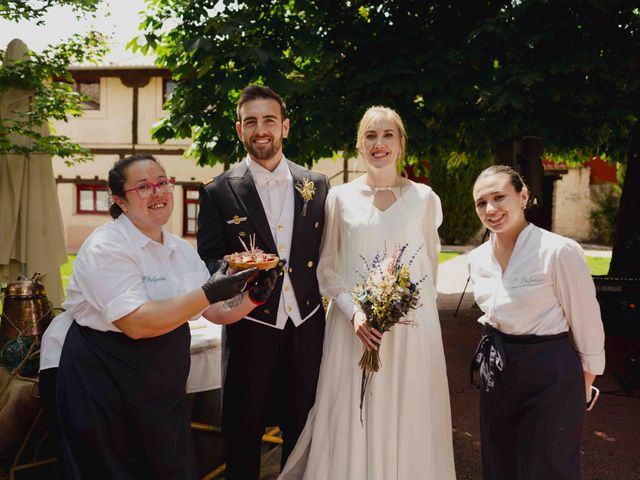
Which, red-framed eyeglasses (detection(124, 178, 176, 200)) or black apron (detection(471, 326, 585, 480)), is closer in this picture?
red-framed eyeglasses (detection(124, 178, 176, 200))

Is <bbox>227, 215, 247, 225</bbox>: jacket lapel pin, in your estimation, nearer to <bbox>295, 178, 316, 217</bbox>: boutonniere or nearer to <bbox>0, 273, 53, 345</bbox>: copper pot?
<bbox>295, 178, 316, 217</bbox>: boutonniere

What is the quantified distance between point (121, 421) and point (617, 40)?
234 inches

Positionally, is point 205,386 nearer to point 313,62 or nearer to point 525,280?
point 525,280

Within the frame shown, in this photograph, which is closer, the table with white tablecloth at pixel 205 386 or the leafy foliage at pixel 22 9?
the table with white tablecloth at pixel 205 386

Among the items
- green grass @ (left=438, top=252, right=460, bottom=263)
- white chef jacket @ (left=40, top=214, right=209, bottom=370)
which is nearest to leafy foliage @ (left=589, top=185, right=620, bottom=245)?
green grass @ (left=438, top=252, right=460, bottom=263)

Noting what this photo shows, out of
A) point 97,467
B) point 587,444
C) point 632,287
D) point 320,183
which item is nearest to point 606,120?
point 632,287

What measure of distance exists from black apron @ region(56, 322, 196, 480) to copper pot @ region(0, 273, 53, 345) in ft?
4.44

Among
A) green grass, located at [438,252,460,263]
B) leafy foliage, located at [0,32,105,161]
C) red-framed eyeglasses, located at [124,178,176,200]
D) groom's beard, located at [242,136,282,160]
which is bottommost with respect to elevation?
green grass, located at [438,252,460,263]

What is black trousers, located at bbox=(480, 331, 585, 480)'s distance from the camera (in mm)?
2541

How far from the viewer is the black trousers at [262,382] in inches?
117

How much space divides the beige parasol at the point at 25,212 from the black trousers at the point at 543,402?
4.34m

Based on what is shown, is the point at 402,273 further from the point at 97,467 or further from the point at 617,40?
the point at 617,40

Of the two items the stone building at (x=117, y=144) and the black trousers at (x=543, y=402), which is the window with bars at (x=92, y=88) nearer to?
the stone building at (x=117, y=144)

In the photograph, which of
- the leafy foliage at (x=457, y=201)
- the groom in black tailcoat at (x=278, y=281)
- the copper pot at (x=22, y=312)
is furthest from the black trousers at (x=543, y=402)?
the leafy foliage at (x=457, y=201)
